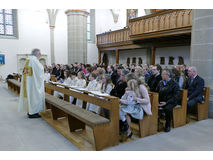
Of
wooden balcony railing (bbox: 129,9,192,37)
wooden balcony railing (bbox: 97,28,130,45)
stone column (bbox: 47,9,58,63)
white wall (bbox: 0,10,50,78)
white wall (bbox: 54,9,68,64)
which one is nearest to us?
wooden balcony railing (bbox: 129,9,192,37)

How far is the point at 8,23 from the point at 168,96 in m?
14.9

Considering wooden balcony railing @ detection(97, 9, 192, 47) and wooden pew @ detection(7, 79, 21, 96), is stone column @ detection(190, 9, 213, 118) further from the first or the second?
wooden pew @ detection(7, 79, 21, 96)

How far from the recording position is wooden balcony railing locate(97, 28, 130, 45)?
44.0 feet

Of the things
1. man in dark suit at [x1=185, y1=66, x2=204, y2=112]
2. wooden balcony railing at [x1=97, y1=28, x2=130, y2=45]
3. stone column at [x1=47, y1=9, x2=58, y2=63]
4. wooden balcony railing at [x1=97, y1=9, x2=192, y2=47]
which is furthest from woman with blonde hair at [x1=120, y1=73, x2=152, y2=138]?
stone column at [x1=47, y1=9, x2=58, y2=63]

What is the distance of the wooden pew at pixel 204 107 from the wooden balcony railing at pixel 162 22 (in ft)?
15.3

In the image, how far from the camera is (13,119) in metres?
4.74

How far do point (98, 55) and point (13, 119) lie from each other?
13481 mm

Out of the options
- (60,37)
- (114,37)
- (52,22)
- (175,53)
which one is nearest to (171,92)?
(175,53)

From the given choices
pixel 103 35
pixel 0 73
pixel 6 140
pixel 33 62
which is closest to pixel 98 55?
pixel 103 35

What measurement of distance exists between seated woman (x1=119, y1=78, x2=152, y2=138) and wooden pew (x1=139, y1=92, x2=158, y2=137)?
0.20 m

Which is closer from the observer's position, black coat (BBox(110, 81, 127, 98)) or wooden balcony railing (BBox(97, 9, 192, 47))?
black coat (BBox(110, 81, 127, 98))

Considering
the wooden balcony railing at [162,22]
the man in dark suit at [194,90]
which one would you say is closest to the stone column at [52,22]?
the wooden balcony railing at [162,22]

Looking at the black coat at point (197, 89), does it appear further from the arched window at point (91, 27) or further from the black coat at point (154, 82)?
the arched window at point (91, 27)

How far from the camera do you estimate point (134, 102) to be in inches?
137
